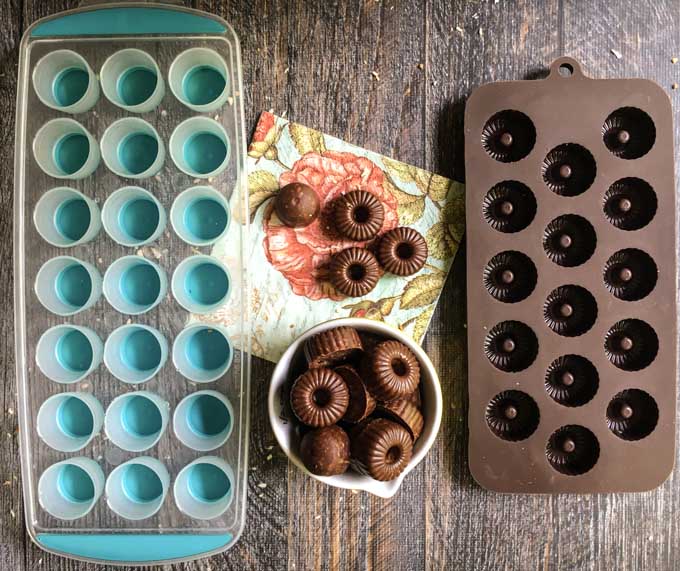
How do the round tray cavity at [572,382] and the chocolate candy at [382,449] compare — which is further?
the round tray cavity at [572,382]

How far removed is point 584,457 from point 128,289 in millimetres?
787

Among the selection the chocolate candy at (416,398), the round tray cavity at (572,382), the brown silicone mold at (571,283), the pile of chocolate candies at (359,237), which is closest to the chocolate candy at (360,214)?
the pile of chocolate candies at (359,237)

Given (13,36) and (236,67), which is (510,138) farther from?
(13,36)

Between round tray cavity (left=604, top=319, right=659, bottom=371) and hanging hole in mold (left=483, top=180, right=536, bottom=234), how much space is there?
223 millimetres

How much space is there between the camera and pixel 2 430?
912 mm

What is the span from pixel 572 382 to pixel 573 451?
4.6 inches

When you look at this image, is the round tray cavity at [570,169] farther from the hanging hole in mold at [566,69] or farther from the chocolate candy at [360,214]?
the chocolate candy at [360,214]

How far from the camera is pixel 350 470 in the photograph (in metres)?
0.80

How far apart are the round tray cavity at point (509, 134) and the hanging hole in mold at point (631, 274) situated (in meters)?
0.23

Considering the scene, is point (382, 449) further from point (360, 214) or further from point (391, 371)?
point (360, 214)

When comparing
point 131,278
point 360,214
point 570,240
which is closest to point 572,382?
point 570,240

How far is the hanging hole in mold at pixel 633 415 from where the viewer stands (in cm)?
88

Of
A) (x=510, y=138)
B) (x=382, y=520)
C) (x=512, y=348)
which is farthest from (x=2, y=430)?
(x=510, y=138)

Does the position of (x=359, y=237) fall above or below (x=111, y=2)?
below
